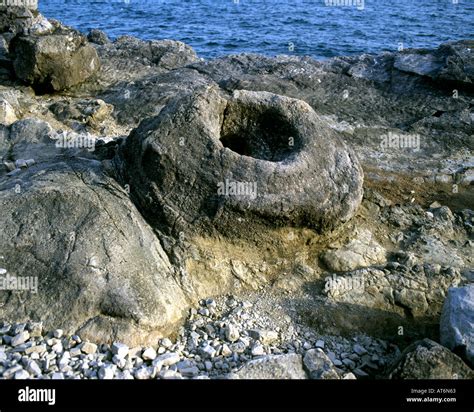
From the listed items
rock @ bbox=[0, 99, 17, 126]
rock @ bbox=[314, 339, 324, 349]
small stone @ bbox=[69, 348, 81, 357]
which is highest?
rock @ bbox=[0, 99, 17, 126]

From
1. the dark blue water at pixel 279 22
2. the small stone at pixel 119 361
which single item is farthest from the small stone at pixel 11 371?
the dark blue water at pixel 279 22

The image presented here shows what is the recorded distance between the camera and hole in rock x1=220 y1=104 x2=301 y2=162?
28.3 feet

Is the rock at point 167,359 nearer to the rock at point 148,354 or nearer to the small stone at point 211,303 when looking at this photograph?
the rock at point 148,354

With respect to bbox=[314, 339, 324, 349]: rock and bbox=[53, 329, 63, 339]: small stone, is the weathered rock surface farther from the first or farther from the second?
bbox=[53, 329, 63, 339]: small stone

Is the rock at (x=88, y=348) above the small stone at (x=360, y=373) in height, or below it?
above

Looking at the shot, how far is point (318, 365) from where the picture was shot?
628 centimetres

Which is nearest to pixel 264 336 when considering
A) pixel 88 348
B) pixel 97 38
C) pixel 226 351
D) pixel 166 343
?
pixel 226 351

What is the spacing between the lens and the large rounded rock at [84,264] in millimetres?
6617

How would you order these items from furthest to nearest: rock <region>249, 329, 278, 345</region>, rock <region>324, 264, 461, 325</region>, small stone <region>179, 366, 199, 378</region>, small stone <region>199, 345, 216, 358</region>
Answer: rock <region>324, 264, 461, 325</region>, rock <region>249, 329, 278, 345</region>, small stone <region>199, 345, 216, 358</region>, small stone <region>179, 366, 199, 378</region>

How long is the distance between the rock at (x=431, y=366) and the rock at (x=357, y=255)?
2.33 metres

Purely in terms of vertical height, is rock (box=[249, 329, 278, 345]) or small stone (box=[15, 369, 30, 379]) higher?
small stone (box=[15, 369, 30, 379])

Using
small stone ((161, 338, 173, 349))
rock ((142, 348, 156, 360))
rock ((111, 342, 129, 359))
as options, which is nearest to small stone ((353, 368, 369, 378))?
small stone ((161, 338, 173, 349))

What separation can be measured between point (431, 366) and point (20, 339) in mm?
4746

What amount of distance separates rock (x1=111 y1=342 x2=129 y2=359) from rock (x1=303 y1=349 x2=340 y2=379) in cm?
213
